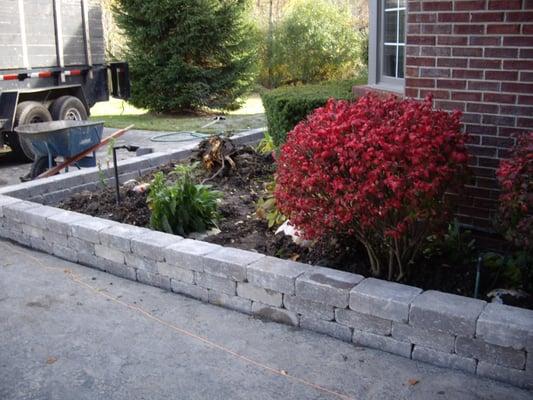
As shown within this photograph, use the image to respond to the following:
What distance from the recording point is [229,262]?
4.32 m

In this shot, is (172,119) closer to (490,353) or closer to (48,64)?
(48,64)

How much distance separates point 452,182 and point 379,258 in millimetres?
756

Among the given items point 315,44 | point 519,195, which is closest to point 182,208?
point 519,195

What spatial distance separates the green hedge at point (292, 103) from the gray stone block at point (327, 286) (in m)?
2.92

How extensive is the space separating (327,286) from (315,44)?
1717 centimetres

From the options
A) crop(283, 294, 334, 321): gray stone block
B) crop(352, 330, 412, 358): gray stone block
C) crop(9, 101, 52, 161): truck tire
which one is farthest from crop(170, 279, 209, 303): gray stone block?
crop(9, 101, 52, 161): truck tire

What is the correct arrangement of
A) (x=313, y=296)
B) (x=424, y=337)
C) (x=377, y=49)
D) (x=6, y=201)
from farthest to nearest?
(x=377, y=49) → (x=6, y=201) → (x=313, y=296) → (x=424, y=337)

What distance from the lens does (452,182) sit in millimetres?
3980

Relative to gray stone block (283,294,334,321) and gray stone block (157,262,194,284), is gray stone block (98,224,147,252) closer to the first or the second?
gray stone block (157,262,194,284)

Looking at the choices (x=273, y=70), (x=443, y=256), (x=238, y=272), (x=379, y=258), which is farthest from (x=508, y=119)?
(x=273, y=70)

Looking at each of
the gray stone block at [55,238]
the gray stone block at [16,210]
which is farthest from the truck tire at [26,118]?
the gray stone block at [55,238]

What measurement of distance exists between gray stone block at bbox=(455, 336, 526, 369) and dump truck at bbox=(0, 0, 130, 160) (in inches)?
302

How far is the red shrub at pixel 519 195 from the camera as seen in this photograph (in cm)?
347

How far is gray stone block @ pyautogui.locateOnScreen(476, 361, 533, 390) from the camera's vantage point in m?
3.26
